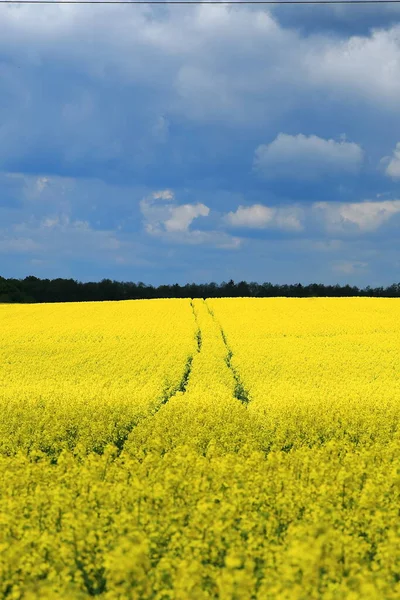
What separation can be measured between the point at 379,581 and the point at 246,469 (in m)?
4.51

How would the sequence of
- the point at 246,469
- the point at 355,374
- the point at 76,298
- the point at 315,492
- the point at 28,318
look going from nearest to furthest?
1. the point at 315,492
2. the point at 246,469
3. the point at 355,374
4. the point at 28,318
5. the point at 76,298

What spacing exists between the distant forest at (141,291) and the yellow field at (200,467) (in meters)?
56.4

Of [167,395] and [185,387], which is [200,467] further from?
[185,387]

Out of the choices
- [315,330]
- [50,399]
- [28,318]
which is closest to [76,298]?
[28,318]

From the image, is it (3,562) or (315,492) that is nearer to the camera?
(3,562)

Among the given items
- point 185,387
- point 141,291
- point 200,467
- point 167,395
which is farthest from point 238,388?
point 141,291

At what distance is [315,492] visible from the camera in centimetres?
993

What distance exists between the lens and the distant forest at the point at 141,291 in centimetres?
9550

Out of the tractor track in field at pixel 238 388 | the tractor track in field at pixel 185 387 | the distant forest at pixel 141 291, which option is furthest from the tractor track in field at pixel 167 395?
the distant forest at pixel 141 291

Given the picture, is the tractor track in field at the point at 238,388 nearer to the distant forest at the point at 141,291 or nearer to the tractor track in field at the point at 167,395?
the tractor track in field at the point at 167,395

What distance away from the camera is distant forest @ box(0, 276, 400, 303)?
313 ft

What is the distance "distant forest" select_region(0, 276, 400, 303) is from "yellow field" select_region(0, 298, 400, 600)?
5641cm

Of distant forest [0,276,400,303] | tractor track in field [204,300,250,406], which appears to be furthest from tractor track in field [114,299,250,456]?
distant forest [0,276,400,303]

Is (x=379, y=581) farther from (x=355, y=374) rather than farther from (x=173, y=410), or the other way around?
(x=355, y=374)
